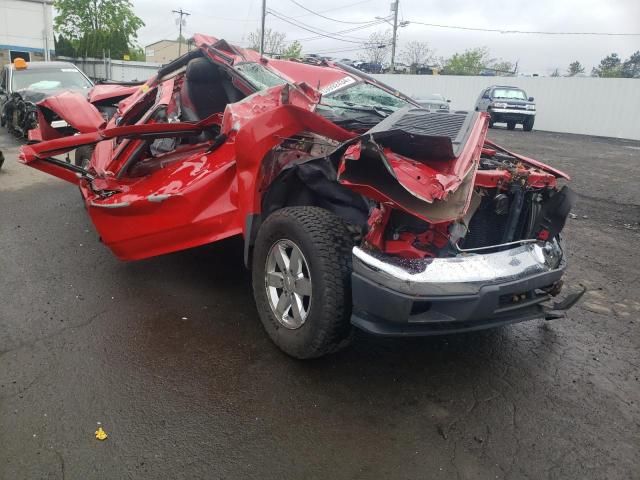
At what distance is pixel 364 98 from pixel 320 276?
2.05 metres

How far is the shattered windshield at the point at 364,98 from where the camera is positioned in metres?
3.94

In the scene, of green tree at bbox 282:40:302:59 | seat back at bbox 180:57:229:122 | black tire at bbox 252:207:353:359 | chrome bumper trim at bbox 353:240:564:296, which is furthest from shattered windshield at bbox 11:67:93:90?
green tree at bbox 282:40:302:59

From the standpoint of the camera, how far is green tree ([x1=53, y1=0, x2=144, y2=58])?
130 ft

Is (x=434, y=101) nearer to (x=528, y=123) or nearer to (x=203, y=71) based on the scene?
(x=528, y=123)

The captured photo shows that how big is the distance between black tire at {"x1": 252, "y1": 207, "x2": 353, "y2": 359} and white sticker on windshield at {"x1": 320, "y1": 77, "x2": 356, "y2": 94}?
156 cm

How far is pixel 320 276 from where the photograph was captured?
271 centimetres

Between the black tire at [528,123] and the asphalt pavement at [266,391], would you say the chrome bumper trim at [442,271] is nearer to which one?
the asphalt pavement at [266,391]

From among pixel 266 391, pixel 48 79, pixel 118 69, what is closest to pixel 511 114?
pixel 48 79

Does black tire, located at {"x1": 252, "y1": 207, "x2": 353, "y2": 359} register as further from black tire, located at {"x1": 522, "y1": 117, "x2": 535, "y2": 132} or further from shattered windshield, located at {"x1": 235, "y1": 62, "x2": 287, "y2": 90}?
black tire, located at {"x1": 522, "y1": 117, "x2": 535, "y2": 132}

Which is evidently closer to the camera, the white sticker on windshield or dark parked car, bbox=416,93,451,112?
the white sticker on windshield

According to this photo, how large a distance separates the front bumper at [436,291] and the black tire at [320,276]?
4.2 inches

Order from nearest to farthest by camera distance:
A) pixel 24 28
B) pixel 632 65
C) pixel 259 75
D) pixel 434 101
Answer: pixel 259 75 < pixel 434 101 < pixel 24 28 < pixel 632 65

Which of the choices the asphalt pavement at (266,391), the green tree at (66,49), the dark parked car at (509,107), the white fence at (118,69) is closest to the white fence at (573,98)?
the dark parked car at (509,107)

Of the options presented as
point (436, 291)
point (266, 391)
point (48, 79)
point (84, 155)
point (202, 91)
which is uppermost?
point (202, 91)
